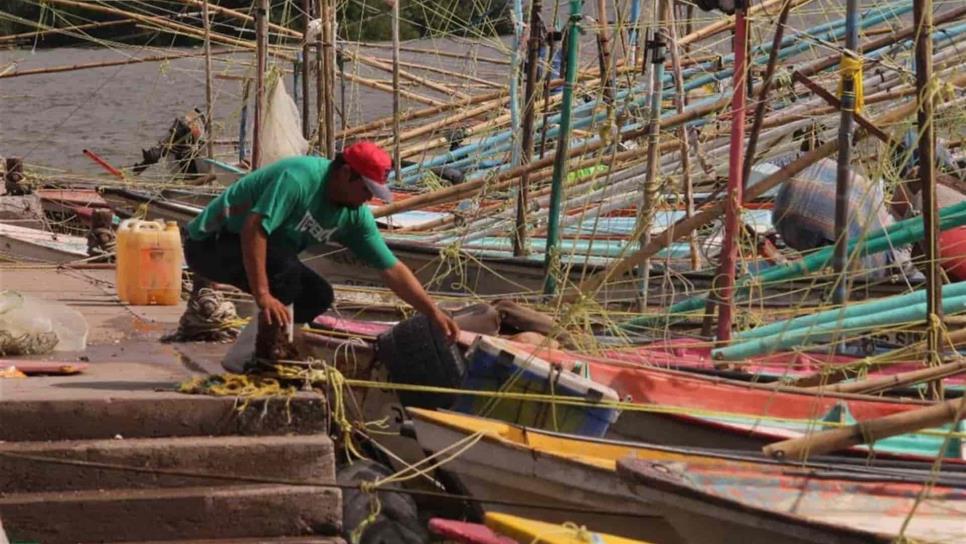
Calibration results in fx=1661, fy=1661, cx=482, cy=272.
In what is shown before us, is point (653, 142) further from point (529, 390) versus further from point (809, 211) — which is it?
point (809, 211)

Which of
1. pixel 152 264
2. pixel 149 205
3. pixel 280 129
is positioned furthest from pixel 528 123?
pixel 149 205

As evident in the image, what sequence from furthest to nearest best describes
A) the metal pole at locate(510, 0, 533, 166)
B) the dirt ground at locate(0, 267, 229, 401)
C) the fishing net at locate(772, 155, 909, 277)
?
the metal pole at locate(510, 0, 533, 166) < the fishing net at locate(772, 155, 909, 277) < the dirt ground at locate(0, 267, 229, 401)

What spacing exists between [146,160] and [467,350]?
15086 millimetres

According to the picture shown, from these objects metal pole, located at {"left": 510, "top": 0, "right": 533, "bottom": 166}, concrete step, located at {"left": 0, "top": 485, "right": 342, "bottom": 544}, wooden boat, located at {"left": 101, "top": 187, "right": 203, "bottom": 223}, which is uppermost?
metal pole, located at {"left": 510, "top": 0, "right": 533, "bottom": 166}

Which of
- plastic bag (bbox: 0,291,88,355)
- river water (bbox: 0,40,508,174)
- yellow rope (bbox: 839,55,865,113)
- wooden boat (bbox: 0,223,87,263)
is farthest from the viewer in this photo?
river water (bbox: 0,40,508,174)

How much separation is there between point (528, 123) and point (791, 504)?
6.27m

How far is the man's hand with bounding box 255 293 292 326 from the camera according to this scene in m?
6.27

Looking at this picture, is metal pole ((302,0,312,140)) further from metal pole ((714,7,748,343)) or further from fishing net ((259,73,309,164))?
metal pole ((714,7,748,343))

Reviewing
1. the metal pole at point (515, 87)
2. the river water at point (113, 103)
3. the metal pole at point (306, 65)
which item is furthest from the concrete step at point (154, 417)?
the river water at point (113, 103)

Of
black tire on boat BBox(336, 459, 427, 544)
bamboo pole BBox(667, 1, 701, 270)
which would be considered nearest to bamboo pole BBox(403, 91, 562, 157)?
bamboo pole BBox(667, 1, 701, 270)

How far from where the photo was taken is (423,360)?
7.56m

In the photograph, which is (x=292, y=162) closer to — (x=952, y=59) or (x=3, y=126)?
(x=952, y=59)

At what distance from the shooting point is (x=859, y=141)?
27.2 feet

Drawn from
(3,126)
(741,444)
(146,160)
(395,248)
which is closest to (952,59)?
(395,248)
